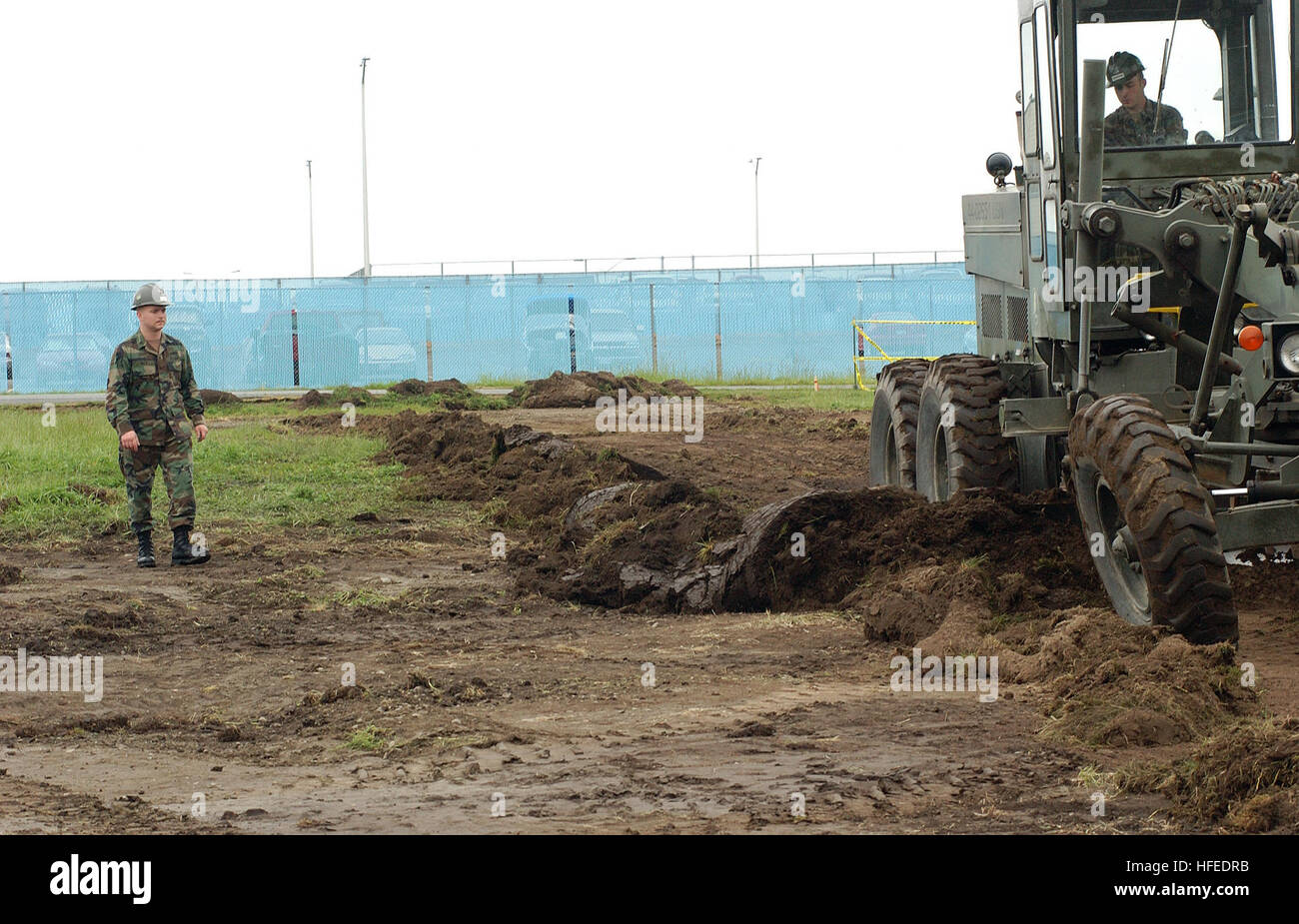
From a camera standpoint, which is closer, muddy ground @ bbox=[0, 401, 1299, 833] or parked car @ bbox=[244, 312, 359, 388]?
muddy ground @ bbox=[0, 401, 1299, 833]

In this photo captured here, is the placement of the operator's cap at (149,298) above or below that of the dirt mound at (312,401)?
above

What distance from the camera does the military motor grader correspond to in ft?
22.2

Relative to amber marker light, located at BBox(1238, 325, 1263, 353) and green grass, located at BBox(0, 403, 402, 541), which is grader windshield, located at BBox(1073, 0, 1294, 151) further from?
green grass, located at BBox(0, 403, 402, 541)

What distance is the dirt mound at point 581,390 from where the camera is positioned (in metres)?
25.9

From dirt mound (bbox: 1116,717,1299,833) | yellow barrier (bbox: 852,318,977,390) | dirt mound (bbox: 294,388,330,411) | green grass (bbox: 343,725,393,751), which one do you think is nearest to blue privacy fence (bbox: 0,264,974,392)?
yellow barrier (bbox: 852,318,977,390)

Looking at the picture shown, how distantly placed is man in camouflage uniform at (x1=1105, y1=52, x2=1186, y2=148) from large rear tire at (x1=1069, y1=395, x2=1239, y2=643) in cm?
221

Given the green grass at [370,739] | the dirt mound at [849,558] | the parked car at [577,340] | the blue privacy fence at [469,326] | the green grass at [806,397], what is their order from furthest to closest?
1. the parked car at [577,340]
2. the blue privacy fence at [469,326]
3. the green grass at [806,397]
4. the dirt mound at [849,558]
5. the green grass at [370,739]

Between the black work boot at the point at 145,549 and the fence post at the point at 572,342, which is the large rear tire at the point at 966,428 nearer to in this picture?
the black work boot at the point at 145,549

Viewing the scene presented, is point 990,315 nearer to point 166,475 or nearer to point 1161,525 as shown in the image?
point 1161,525

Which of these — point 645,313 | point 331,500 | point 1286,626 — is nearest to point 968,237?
point 1286,626

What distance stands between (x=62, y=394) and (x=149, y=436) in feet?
74.5

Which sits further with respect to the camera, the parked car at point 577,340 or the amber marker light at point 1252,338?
the parked car at point 577,340

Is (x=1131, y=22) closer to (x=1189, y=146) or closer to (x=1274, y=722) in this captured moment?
(x=1189, y=146)

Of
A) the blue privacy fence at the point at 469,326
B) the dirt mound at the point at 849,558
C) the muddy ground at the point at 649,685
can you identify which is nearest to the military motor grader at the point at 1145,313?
the dirt mound at the point at 849,558
